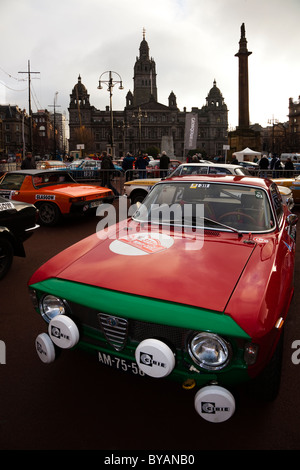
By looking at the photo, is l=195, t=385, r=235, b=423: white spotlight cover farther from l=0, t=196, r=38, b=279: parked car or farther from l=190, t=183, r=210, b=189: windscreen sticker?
l=0, t=196, r=38, b=279: parked car

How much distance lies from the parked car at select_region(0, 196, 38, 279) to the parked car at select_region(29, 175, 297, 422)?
2236 mm

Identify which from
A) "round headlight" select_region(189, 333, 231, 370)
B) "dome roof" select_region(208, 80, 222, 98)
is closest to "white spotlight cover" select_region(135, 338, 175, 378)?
"round headlight" select_region(189, 333, 231, 370)

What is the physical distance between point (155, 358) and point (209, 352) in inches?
13.1

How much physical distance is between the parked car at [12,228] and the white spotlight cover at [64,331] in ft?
9.74

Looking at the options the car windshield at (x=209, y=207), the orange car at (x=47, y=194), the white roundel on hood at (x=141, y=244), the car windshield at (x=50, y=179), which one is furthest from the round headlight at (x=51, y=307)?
the car windshield at (x=50, y=179)

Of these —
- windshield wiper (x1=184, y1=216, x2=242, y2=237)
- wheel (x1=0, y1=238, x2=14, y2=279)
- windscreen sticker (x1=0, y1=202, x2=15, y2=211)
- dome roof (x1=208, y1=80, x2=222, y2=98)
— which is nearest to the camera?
windshield wiper (x1=184, y1=216, x2=242, y2=237)

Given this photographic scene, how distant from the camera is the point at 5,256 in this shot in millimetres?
5027

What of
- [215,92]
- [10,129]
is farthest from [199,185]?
[215,92]

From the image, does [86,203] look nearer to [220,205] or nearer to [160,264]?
[220,205]

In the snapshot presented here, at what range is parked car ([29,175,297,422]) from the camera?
2.02 metres

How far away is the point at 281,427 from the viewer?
7.55 feet

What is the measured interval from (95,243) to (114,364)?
1.26 m
